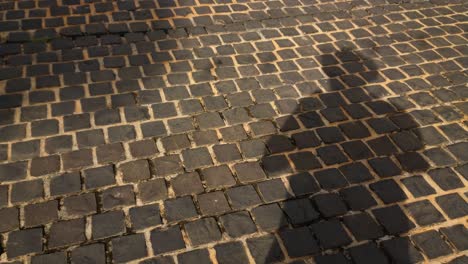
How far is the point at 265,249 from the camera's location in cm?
262

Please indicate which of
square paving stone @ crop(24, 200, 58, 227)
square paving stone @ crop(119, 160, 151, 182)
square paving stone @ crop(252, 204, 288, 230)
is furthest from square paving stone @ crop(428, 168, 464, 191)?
square paving stone @ crop(24, 200, 58, 227)

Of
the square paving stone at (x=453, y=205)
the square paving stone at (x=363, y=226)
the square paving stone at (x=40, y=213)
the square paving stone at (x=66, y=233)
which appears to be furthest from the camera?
the square paving stone at (x=453, y=205)

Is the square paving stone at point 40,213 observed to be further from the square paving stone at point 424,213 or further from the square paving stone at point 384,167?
the square paving stone at point 424,213

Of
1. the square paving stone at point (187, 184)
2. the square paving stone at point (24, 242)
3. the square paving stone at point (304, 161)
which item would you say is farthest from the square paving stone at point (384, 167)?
the square paving stone at point (24, 242)

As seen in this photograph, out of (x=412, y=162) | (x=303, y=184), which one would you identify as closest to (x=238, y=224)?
(x=303, y=184)

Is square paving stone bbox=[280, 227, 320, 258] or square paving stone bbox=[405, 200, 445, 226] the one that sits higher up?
square paving stone bbox=[405, 200, 445, 226]

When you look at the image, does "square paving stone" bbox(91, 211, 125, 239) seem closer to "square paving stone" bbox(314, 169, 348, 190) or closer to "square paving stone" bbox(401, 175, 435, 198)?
"square paving stone" bbox(314, 169, 348, 190)

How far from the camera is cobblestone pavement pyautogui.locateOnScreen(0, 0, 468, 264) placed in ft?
8.80

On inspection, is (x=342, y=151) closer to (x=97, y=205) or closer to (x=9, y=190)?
(x=97, y=205)

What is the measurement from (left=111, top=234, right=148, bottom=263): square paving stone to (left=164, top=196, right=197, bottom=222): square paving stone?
0.26 m

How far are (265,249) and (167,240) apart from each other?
2.29 ft

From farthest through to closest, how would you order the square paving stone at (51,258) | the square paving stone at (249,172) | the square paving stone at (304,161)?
the square paving stone at (304,161) < the square paving stone at (249,172) < the square paving stone at (51,258)

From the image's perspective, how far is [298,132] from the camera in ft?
11.6

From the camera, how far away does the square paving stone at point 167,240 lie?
8.45ft
